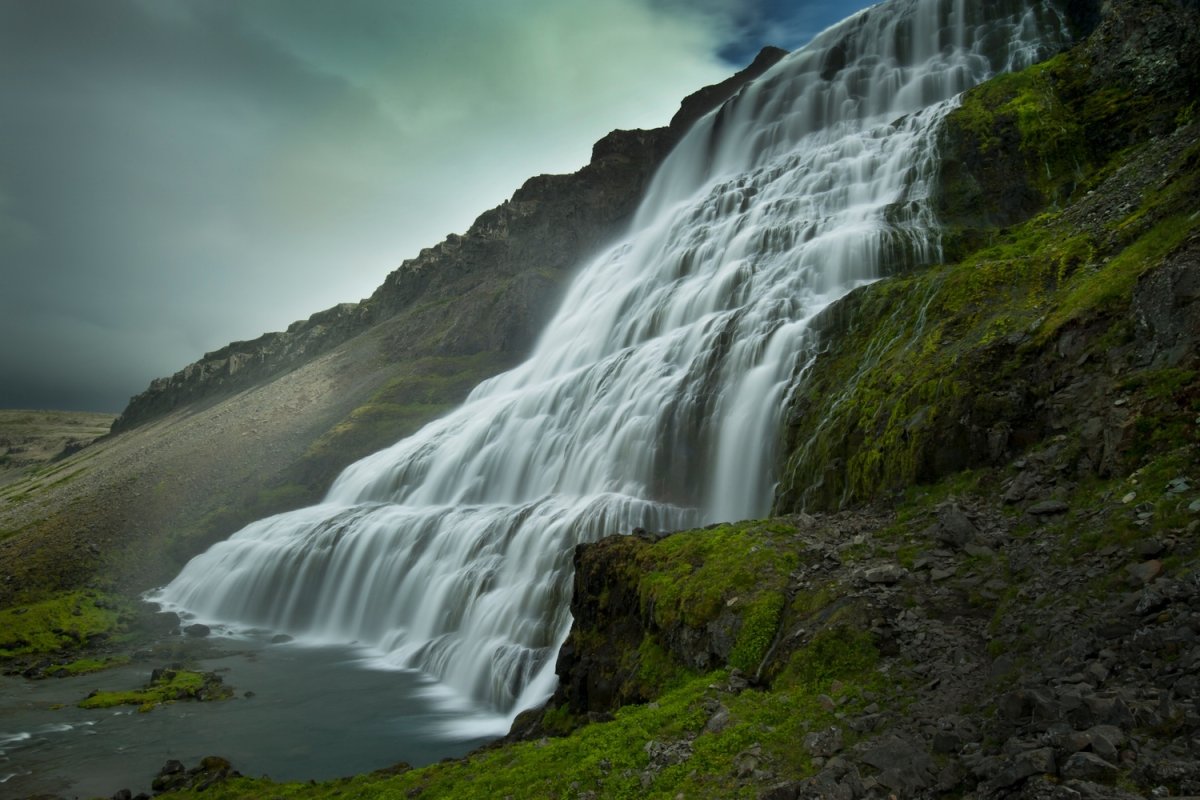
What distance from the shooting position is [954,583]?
9219 mm

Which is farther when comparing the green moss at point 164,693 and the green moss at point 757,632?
the green moss at point 164,693

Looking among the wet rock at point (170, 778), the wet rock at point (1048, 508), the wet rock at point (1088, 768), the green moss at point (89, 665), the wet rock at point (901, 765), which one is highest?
the wet rock at point (1048, 508)

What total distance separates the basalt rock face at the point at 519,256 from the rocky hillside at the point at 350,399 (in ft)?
0.65

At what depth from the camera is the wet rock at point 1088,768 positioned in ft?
17.2

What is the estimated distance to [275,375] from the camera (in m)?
101

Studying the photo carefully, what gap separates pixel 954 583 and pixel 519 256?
72641 millimetres

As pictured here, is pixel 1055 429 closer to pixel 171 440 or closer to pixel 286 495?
pixel 286 495

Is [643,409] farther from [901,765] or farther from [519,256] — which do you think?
[519,256]

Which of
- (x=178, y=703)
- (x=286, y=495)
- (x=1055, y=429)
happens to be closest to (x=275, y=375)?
(x=286, y=495)

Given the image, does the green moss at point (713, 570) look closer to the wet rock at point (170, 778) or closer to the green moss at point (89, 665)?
the wet rock at point (170, 778)

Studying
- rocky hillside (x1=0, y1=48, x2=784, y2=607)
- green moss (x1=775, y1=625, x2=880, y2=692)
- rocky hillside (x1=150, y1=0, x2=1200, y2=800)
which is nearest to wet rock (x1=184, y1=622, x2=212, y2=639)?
rocky hillside (x1=0, y1=48, x2=784, y2=607)

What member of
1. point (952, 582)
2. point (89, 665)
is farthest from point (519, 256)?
point (952, 582)

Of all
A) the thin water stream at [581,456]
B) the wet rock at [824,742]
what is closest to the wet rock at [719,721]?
the wet rock at [824,742]

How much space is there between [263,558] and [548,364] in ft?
65.7
